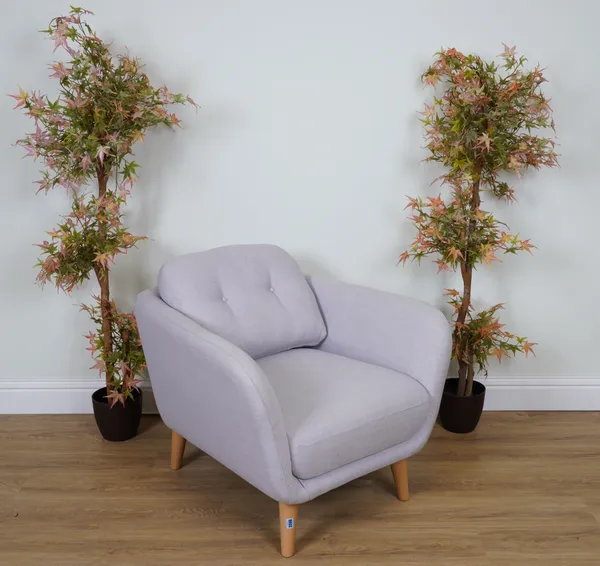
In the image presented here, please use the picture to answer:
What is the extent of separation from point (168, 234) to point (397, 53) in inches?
46.3

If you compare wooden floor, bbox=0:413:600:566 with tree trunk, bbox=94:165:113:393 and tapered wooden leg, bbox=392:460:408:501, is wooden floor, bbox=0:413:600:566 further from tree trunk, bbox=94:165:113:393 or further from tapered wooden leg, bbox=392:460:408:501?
tree trunk, bbox=94:165:113:393

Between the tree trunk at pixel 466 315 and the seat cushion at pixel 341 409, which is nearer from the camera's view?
the seat cushion at pixel 341 409

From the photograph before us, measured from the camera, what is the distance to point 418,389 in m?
1.96

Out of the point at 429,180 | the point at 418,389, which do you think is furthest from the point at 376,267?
the point at 418,389

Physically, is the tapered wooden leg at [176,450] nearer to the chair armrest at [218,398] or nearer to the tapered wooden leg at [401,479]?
the chair armrest at [218,398]

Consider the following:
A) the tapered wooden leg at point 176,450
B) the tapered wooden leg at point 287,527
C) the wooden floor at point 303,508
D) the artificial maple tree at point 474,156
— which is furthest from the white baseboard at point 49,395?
the artificial maple tree at point 474,156

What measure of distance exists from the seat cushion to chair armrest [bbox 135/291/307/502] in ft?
0.24

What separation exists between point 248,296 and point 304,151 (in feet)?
2.46

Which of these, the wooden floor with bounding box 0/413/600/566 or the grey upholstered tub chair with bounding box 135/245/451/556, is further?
the wooden floor with bounding box 0/413/600/566

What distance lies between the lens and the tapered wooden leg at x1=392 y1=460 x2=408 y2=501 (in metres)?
2.04

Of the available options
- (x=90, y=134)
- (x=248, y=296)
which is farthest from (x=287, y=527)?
(x=90, y=134)

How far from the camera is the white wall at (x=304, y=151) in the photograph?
8.22 ft

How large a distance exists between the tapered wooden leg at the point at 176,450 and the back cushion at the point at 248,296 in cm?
41

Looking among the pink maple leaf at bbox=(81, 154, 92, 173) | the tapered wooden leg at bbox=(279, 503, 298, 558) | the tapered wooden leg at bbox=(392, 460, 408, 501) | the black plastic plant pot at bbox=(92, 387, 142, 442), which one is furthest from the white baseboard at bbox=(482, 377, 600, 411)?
the pink maple leaf at bbox=(81, 154, 92, 173)
